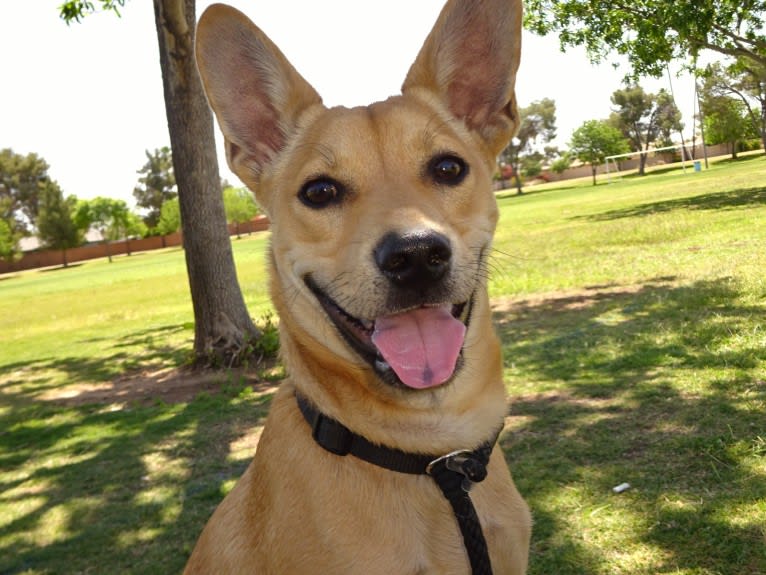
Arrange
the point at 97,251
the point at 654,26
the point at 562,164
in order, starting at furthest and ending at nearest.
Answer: the point at 562,164 < the point at 97,251 < the point at 654,26

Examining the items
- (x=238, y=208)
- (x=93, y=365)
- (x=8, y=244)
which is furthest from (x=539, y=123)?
(x=93, y=365)

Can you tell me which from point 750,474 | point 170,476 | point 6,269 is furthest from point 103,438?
point 6,269

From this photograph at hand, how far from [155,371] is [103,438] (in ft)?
10.9

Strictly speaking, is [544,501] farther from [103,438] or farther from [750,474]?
[103,438]

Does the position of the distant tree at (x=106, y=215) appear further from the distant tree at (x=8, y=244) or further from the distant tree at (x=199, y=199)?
the distant tree at (x=199, y=199)

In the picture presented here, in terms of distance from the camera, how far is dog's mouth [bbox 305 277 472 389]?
2.66 metres

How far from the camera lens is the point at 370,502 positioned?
8.27 ft

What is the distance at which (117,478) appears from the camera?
20.6 feet

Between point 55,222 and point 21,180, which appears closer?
point 55,222

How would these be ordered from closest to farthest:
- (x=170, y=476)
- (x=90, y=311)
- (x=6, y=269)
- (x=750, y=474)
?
(x=750, y=474) < (x=170, y=476) < (x=90, y=311) < (x=6, y=269)

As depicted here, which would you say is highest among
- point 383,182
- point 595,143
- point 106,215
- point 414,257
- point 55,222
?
point 106,215

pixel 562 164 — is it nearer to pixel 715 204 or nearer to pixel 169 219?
pixel 169 219

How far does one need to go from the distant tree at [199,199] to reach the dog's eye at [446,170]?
690 cm

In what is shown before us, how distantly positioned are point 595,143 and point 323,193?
97.0 meters
